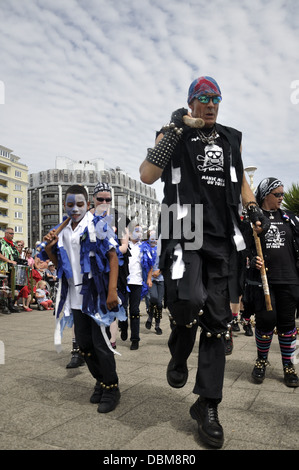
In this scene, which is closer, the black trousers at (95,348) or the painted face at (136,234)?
the black trousers at (95,348)

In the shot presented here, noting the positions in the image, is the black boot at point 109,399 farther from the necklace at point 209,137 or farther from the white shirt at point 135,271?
the white shirt at point 135,271

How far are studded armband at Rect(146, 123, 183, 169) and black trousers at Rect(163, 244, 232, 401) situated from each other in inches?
25.3

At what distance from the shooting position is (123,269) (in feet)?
17.5

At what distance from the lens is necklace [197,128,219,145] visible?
2.83m

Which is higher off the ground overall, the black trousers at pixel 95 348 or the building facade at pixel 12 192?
the building facade at pixel 12 192

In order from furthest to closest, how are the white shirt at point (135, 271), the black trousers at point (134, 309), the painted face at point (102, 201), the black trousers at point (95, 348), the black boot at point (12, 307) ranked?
the black boot at point (12, 307)
the white shirt at point (135, 271)
the black trousers at point (134, 309)
the painted face at point (102, 201)
the black trousers at point (95, 348)

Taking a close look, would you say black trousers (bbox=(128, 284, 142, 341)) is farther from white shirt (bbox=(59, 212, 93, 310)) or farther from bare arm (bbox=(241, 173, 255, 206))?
bare arm (bbox=(241, 173, 255, 206))

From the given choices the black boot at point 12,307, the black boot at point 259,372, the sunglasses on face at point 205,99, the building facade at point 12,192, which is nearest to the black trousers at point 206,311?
the sunglasses on face at point 205,99

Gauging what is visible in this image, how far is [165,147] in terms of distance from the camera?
2.67 metres

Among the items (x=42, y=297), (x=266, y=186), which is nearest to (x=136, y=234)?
(x=266, y=186)

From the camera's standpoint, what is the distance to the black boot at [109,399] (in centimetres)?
315

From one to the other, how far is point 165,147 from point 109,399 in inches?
79.7

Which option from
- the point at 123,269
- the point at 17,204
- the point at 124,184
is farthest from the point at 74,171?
the point at 123,269

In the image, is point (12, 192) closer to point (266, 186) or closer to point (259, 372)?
point (266, 186)
